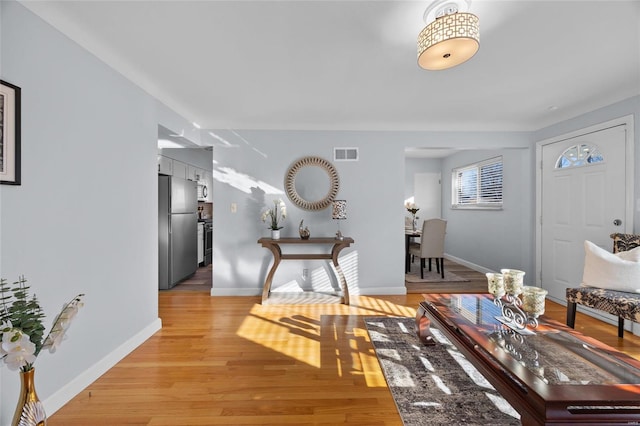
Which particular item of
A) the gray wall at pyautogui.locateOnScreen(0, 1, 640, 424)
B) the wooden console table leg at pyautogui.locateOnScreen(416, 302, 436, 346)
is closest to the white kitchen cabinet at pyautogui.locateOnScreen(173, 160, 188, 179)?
the gray wall at pyautogui.locateOnScreen(0, 1, 640, 424)

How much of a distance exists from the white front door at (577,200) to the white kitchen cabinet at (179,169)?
5830 mm

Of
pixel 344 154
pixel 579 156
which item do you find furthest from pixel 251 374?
pixel 579 156

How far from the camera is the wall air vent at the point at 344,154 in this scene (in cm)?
385

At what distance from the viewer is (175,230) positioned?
4242mm

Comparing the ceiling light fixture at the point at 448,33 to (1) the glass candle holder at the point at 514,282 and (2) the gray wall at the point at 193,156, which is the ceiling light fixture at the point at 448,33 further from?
(2) the gray wall at the point at 193,156

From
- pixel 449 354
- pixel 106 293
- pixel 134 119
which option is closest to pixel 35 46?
pixel 134 119

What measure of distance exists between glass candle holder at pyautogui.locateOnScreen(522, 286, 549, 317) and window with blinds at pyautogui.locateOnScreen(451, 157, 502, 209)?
3.71 meters

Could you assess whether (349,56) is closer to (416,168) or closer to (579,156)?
(579,156)

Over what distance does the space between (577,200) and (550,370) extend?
2935mm

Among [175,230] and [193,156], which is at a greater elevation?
[193,156]

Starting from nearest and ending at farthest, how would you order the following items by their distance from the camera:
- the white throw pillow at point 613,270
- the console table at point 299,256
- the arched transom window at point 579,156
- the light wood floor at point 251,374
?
the light wood floor at point 251,374 → the white throw pillow at point 613,270 → the arched transom window at point 579,156 → the console table at point 299,256

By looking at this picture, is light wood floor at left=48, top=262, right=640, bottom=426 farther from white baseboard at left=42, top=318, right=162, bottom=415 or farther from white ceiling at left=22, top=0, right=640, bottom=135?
white ceiling at left=22, top=0, right=640, bottom=135

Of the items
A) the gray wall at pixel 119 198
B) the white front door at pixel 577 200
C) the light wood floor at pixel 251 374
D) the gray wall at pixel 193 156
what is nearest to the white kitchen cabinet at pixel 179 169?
the gray wall at pixel 193 156

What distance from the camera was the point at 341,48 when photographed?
78.4 inches
